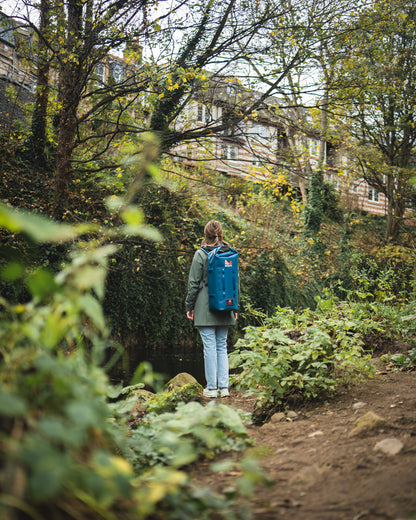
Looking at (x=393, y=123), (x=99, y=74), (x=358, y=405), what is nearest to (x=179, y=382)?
A: (x=358, y=405)

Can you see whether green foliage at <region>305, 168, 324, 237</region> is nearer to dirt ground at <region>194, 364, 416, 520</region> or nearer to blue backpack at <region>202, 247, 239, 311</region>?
blue backpack at <region>202, 247, 239, 311</region>

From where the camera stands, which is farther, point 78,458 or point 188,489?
point 188,489

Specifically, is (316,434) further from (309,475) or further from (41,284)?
(41,284)

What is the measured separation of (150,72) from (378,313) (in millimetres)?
5146

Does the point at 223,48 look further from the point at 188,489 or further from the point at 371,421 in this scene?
the point at 188,489

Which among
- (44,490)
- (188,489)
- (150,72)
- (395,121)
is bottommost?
(188,489)

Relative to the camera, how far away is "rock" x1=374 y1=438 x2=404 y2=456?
90.9 inches

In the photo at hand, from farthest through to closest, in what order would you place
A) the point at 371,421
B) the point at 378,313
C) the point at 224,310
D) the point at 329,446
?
the point at 378,313, the point at 224,310, the point at 371,421, the point at 329,446

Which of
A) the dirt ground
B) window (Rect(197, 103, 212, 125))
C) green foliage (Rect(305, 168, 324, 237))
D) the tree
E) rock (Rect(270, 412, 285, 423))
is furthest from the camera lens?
green foliage (Rect(305, 168, 324, 237))

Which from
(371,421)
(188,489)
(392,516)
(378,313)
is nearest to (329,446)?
(371,421)

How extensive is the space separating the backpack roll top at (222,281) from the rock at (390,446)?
9.38ft

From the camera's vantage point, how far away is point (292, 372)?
4.12 m

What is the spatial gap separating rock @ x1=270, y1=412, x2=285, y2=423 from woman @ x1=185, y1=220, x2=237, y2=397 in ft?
4.48

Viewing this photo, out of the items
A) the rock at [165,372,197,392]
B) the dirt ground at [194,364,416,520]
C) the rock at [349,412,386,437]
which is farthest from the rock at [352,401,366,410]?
the rock at [165,372,197,392]
